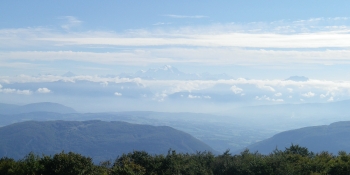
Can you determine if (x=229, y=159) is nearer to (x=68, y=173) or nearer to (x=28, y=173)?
(x=68, y=173)

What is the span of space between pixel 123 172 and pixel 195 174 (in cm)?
900

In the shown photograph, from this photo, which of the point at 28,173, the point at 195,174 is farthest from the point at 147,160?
the point at 28,173

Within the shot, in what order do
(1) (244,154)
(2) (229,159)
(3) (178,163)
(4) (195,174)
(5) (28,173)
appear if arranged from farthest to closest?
1. (1) (244,154)
2. (2) (229,159)
3. (3) (178,163)
4. (4) (195,174)
5. (5) (28,173)

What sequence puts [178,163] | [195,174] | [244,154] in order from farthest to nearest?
[244,154] → [178,163] → [195,174]

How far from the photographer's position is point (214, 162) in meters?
49.8

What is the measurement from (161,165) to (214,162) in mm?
7378

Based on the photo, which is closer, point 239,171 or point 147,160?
point 239,171

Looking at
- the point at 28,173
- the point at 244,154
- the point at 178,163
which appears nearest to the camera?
the point at 28,173

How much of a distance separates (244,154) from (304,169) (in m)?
11.4

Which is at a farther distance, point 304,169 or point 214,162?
point 214,162

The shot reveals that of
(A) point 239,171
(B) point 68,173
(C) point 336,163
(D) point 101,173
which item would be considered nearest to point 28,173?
(B) point 68,173

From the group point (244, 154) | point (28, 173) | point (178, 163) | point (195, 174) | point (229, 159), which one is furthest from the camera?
point (244, 154)

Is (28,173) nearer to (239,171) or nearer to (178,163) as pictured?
(178,163)

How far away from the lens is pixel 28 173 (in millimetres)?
36562
